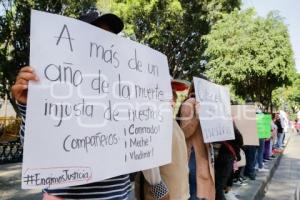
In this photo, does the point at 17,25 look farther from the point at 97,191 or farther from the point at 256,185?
the point at 97,191

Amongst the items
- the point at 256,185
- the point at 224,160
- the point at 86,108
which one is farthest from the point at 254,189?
the point at 86,108

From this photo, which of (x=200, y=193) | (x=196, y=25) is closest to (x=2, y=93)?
(x=196, y=25)

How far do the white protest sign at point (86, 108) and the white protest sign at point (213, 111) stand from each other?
1376mm

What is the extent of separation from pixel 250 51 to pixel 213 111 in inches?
589

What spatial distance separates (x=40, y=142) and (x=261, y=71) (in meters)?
17.7

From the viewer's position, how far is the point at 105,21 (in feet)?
8.14

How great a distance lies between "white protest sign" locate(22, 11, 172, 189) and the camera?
1.91 meters

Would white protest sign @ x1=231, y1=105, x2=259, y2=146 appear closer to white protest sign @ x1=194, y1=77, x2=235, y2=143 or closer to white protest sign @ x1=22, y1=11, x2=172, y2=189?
white protest sign @ x1=194, y1=77, x2=235, y2=143

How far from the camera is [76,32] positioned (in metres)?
2.19

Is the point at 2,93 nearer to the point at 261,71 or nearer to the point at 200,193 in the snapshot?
the point at 261,71

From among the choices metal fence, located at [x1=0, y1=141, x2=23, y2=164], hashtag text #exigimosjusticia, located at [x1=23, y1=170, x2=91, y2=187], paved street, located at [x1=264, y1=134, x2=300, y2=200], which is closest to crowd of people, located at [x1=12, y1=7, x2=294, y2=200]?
hashtag text #exigimosjusticia, located at [x1=23, y1=170, x2=91, y2=187]

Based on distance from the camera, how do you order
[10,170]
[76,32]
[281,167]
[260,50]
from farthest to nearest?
[260,50]
[281,167]
[10,170]
[76,32]

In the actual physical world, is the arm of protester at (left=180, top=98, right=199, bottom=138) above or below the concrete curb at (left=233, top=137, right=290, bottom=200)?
above

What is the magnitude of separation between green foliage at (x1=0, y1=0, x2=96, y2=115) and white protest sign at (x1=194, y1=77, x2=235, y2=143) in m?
12.3
